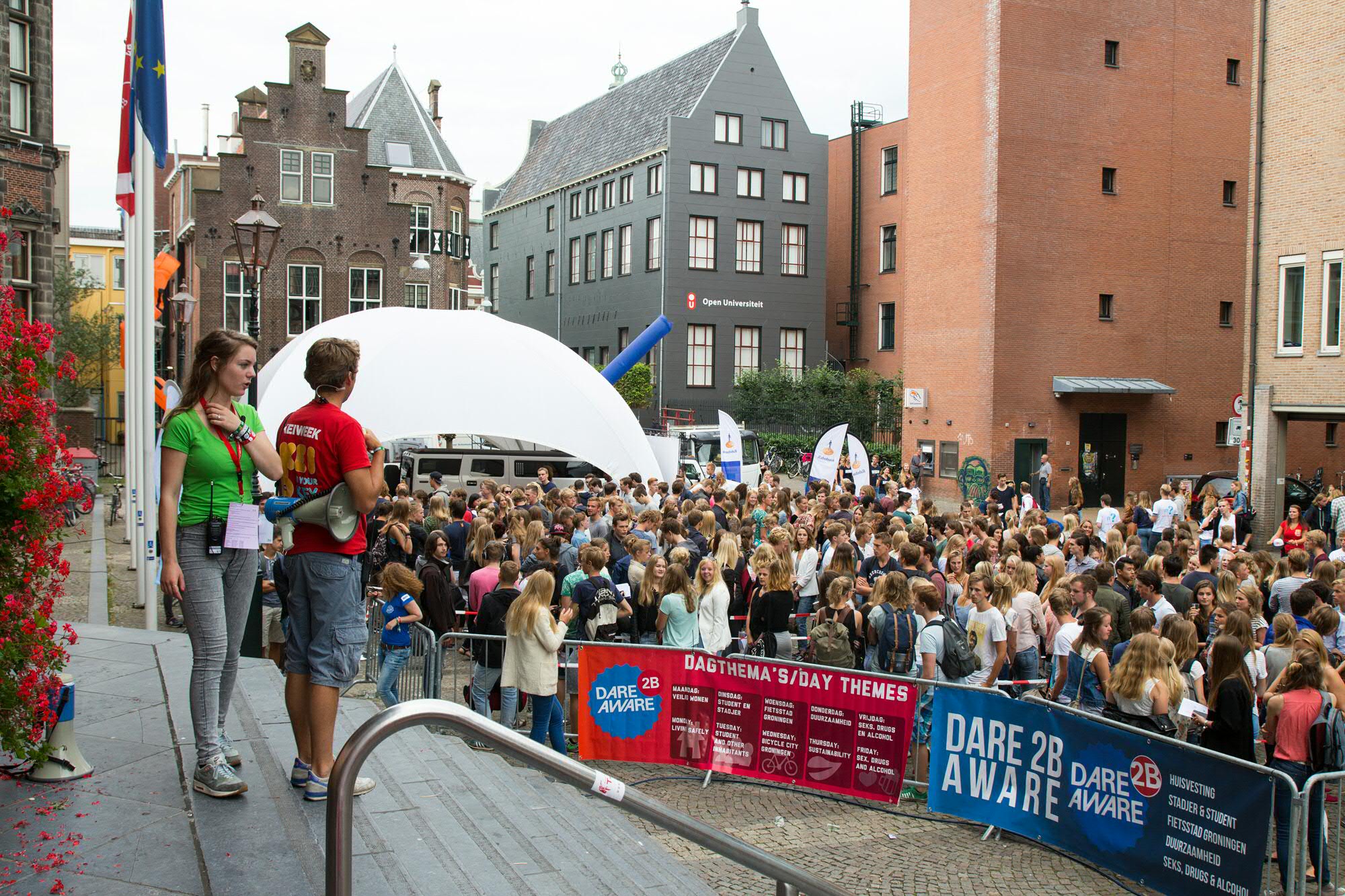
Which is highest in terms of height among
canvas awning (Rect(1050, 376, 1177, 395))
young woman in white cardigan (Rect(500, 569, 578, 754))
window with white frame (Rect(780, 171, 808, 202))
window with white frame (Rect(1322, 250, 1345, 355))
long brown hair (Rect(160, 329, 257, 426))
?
window with white frame (Rect(780, 171, 808, 202))

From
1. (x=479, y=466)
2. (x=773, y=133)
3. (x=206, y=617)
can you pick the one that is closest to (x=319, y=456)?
(x=206, y=617)

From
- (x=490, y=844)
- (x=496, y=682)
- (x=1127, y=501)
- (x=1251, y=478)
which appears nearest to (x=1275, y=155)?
(x=1251, y=478)

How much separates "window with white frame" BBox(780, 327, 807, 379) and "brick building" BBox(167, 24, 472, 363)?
49.5 feet

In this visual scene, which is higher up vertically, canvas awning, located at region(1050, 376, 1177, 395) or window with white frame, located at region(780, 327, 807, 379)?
window with white frame, located at region(780, 327, 807, 379)

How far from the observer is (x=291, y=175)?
40.8 m

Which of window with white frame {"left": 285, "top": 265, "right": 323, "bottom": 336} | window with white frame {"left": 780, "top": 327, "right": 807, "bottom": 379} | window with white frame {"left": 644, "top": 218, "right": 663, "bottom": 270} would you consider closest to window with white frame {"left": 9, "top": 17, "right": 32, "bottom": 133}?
window with white frame {"left": 285, "top": 265, "right": 323, "bottom": 336}

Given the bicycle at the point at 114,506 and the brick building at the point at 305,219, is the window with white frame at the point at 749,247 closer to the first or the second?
the brick building at the point at 305,219

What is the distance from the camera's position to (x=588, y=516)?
13.8 metres

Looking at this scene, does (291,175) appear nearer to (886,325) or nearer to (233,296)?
(233,296)

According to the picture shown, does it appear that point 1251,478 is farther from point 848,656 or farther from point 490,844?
point 490,844

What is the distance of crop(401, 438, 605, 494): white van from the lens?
2398 cm

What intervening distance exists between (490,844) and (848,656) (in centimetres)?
502

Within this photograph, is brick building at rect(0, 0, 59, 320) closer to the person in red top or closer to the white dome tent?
the white dome tent

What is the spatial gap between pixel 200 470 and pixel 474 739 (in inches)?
74.4
